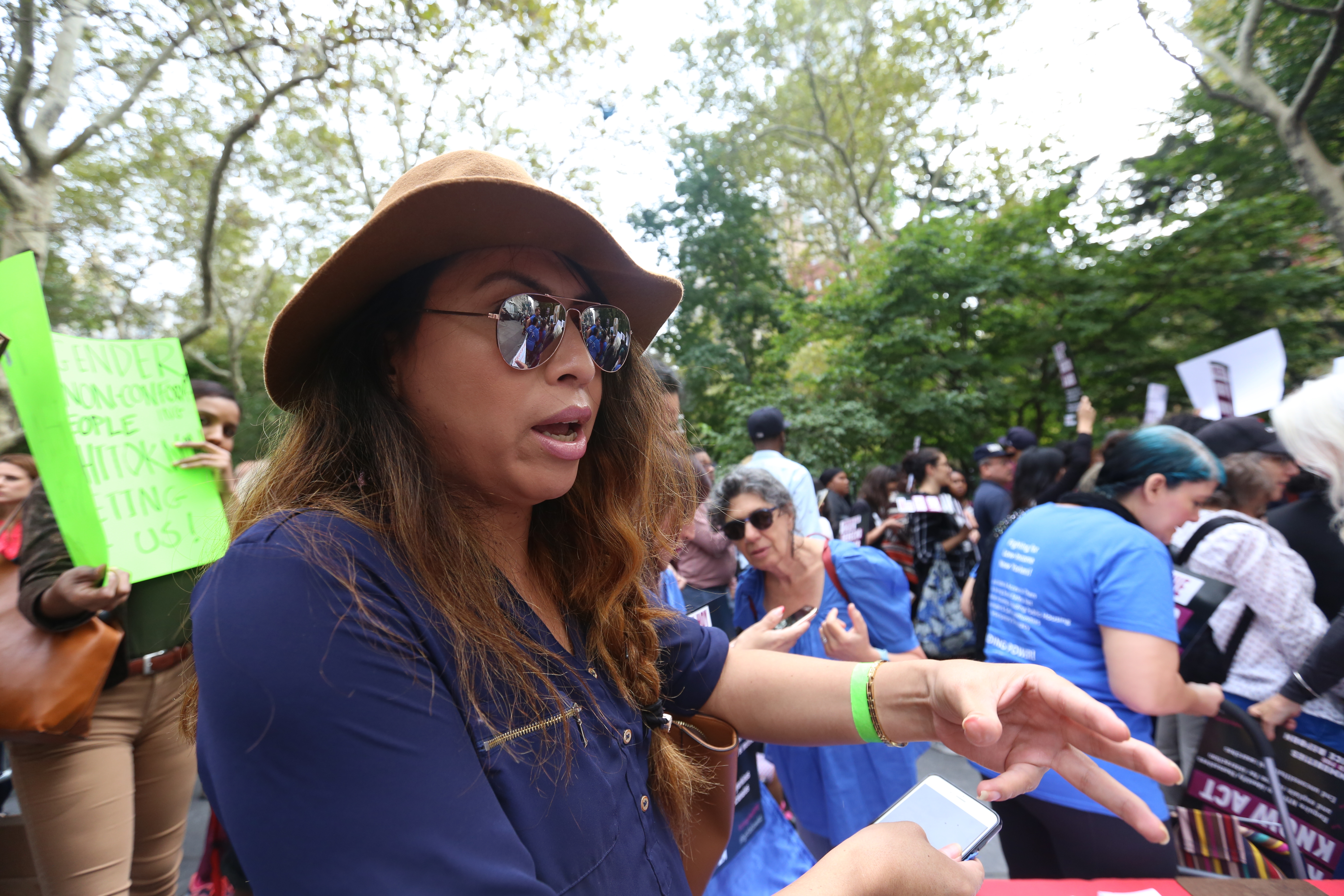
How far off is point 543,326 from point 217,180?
299 inches

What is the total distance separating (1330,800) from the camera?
2.43 m

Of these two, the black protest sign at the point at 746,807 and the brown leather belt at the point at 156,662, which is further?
the black protest sign at the point at 746,807

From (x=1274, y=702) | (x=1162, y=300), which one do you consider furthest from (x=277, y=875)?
(x=1162, y=300)

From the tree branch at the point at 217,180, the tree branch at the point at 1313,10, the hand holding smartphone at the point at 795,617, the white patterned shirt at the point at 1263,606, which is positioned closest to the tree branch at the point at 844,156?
the tree branch at the point at 1313,10

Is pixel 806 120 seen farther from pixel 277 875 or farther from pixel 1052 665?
pixel 277 875

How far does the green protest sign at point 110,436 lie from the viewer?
2.11m

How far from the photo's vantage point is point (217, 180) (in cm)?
684

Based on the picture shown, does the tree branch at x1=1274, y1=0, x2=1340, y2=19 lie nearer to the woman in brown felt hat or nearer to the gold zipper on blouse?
the woman in brown felt hat

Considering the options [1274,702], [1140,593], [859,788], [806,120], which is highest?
[806,120]

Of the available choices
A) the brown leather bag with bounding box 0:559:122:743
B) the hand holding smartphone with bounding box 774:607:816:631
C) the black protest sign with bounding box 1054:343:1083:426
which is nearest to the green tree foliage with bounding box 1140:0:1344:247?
the black protest sign with bounding box 1054:343:1083:426

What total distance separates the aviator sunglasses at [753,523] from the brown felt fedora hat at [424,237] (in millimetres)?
1805

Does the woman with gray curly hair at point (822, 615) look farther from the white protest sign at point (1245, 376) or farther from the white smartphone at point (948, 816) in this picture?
the white protest sign at point (1245, 376)

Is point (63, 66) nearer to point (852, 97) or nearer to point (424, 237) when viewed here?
point (424, 237)

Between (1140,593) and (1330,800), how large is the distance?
1196 mm
